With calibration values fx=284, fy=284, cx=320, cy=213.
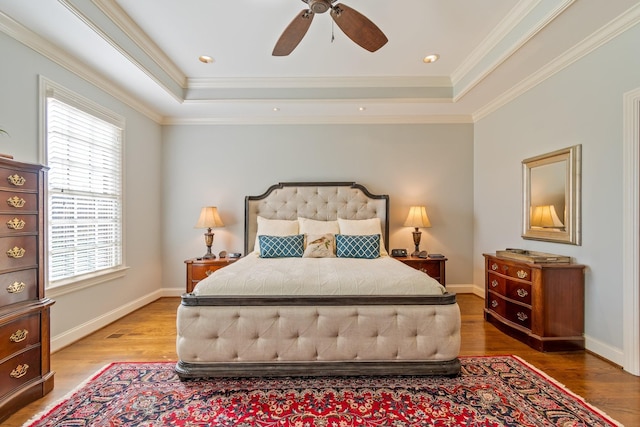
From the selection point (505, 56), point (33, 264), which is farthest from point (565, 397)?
point (33, 264)

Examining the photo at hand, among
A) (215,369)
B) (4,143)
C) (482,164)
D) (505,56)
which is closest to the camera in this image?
(215,369)

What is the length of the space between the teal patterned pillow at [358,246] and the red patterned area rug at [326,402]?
149cm

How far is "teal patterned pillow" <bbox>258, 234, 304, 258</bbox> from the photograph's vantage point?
11.3 feet

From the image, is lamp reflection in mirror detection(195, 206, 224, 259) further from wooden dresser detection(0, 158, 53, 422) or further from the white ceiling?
wooden dresser detection(0, 158, 53, 422)

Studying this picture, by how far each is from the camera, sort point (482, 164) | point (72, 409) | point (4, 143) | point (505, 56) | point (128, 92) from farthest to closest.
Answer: point (482, 164), point (128, 92), point (505, 56), point (4, 143), point (72, 409)

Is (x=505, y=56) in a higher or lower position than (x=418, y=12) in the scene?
lower

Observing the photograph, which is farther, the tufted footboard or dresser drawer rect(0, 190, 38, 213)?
the tufted footboard

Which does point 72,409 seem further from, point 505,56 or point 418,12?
point 505,56

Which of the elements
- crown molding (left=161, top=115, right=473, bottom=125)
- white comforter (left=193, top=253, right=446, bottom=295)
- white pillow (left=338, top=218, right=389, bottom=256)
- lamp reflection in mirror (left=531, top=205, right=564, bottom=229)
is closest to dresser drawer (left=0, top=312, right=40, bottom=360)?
white comforter (left=193, top=253, right=446, bottom=295)

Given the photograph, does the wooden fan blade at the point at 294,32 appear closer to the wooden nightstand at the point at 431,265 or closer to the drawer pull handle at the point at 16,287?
the drawer pull handle at the point at 16,287

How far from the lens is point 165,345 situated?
2723 millimetres

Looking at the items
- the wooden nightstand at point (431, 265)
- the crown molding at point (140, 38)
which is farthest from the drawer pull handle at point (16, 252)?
the wooden nightstand at point (431, 265)

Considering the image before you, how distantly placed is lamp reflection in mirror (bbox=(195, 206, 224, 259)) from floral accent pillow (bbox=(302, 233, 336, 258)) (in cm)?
138

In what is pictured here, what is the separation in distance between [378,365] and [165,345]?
202 centimetres
